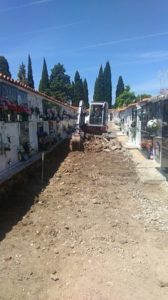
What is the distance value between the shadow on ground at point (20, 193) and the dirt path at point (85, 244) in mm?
29

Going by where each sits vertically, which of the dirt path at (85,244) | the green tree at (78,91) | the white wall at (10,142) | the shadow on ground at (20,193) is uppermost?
the green tree at (78,91)

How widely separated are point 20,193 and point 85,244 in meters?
4.23

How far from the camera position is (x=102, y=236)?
7184mm

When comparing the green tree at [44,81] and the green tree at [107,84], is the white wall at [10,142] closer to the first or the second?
the green tree at [44,81]

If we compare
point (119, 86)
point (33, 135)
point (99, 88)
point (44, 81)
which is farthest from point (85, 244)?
point (119, 86)

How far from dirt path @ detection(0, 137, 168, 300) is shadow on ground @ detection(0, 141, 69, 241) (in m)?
0.03

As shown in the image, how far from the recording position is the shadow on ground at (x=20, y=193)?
8.22 meters

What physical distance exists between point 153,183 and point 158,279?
6.94m

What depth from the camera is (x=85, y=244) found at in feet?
22.3

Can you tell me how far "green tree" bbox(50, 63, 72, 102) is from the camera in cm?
7305

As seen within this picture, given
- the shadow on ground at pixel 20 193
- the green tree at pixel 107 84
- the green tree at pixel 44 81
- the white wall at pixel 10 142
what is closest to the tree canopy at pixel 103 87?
the green tree at pixel 107 84

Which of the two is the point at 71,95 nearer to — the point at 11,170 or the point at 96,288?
the point at 11,170

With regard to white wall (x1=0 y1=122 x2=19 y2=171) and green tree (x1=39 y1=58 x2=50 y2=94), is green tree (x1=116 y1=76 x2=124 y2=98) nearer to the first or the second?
green tree (x1=39 y1=58 x2=50 y2=94)

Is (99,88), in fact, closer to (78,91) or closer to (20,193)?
(78,91)
